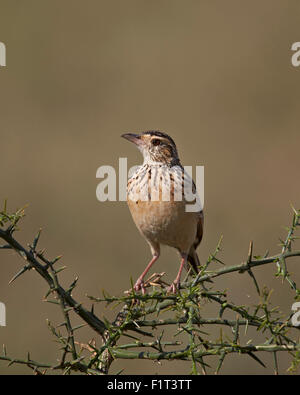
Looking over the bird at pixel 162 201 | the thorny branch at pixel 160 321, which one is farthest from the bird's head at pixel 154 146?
the thorny branch at pixel 160 321

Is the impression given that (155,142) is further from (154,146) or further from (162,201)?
(162,201)

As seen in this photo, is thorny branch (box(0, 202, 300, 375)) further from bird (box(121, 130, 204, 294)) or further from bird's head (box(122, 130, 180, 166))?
bird's head (box(122, 130, 180, 166))

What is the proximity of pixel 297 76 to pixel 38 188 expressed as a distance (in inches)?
189

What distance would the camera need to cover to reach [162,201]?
4.77 m

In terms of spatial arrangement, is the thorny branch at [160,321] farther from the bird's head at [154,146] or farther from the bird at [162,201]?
the bird's head at [154,146]

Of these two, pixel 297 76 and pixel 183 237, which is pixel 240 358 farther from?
pixel 297 76

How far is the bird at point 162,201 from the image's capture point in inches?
187

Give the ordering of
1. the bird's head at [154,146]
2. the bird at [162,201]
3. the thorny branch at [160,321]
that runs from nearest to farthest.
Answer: the thorny branch at [160,321], the bird at [162,201], the bird's head at [154,146]

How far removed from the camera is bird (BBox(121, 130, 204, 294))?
15.6 feet

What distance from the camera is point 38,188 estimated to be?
9602 mm

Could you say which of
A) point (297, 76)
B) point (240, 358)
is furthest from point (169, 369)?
point (297, 76)

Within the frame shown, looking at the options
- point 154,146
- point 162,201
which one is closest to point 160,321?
point 162,201

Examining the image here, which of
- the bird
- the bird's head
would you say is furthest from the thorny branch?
the bird's head

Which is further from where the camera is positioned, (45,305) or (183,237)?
(45,305)
